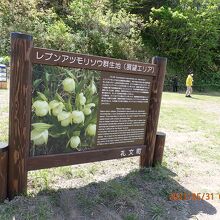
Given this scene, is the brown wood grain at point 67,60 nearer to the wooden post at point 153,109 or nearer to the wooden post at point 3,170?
the wooden post at point 153,109

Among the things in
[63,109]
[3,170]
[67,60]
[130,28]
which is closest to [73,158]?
[63,109]

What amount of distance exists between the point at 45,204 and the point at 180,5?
23052 mm

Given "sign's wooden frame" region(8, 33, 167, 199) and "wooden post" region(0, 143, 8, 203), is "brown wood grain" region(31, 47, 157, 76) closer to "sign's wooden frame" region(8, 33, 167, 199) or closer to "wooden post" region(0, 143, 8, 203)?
"sign's wooden frame" region(8, 33, 167, 199)

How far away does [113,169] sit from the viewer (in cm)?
427

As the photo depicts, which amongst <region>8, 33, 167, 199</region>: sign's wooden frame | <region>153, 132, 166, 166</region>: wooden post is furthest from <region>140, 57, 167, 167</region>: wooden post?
<region>8, 33, 167, 199</region>: sign's wooden frame

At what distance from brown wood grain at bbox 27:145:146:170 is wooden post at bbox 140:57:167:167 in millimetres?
318

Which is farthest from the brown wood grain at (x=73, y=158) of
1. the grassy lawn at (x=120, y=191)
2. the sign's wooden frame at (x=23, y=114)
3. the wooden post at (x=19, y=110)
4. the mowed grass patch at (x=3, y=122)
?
the mowed grass patch at (x=3, y=122)

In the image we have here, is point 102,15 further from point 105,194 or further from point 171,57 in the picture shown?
point 105,194

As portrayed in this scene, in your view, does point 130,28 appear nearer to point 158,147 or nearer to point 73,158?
point 158,147

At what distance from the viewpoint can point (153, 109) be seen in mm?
4105

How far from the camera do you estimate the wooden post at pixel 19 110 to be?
2.88m

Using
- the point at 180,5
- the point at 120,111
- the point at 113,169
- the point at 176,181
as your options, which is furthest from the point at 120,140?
the point at 180,5

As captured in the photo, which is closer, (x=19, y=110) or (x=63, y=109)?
(x=19, y=110)
